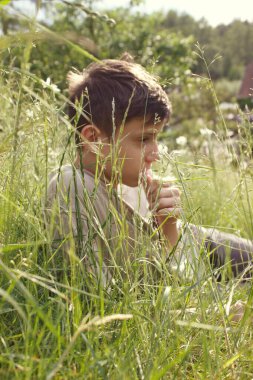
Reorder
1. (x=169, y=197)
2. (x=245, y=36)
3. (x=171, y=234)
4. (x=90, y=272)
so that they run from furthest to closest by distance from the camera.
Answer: (x=245, y=36), (x=171, y=234), (x=169, y=197), (x=90, y=272)

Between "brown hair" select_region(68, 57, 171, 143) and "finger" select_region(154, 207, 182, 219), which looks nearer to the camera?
"finger" select_region(154, 207, 182, 219)

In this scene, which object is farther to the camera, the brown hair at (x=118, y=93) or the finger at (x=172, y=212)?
the brown hair at (x=118, y=93)

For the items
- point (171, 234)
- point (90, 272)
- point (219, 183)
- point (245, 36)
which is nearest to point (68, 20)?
point (219, 183)

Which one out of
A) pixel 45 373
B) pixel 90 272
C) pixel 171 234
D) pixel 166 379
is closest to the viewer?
pixel 45 373

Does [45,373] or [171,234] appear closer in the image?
[45,373]

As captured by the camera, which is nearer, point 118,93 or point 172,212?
point 172,212

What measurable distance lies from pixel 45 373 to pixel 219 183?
94.7 inches

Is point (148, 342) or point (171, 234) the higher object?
point (148, 342)

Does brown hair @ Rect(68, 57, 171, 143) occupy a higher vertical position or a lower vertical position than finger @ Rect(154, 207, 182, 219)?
higher

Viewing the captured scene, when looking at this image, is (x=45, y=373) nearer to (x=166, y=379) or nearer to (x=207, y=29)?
(x=166, y=379)

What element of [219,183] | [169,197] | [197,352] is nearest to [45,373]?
[197,352]

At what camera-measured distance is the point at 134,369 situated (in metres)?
1.01

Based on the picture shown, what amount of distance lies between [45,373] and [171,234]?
1.21 meters

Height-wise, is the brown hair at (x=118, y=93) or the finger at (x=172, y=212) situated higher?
the brown hair at (x=118, y=93)
